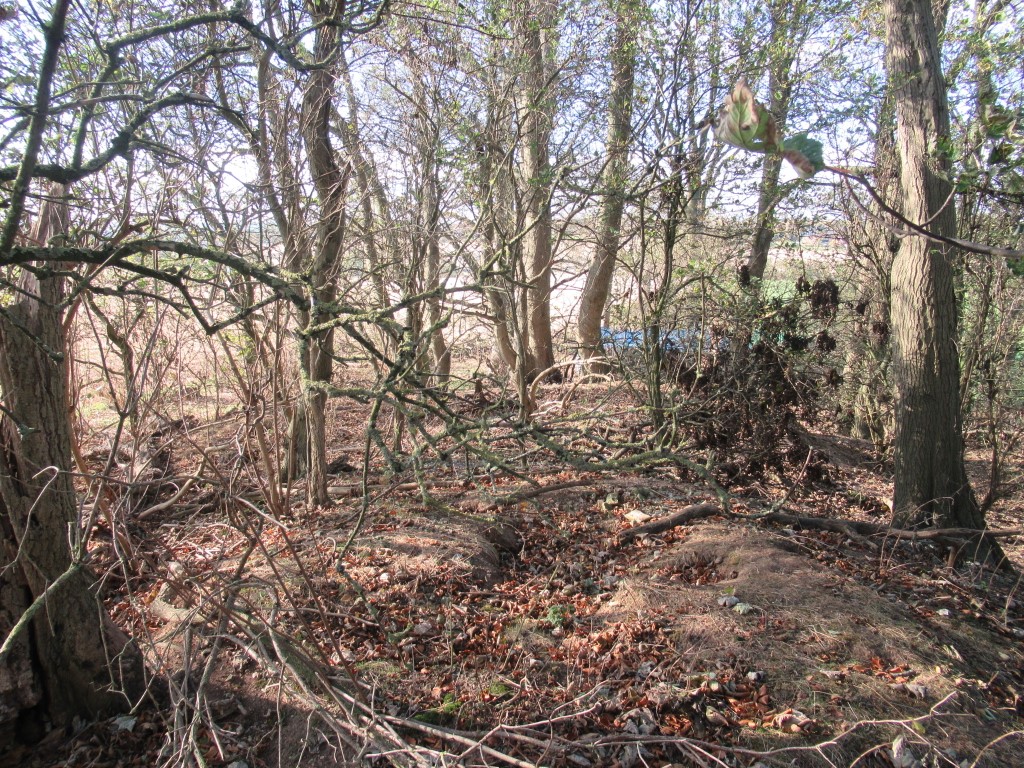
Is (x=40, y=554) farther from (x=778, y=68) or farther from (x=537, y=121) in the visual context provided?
(x=778, y=68)

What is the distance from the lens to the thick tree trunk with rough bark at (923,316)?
→ 15.1 ft

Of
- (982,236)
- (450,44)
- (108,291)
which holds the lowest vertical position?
(108,291)

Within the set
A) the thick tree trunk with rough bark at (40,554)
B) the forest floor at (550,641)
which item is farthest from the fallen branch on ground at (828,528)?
the thick tree trunk with rough bark at (40,554)

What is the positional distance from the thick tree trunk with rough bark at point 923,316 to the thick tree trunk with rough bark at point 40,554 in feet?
17.5

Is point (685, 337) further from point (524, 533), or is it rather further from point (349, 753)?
point (349, 753)

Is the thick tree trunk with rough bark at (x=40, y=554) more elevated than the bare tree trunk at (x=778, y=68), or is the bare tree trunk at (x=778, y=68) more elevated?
the bare tree trunk at (x=778, y=68)

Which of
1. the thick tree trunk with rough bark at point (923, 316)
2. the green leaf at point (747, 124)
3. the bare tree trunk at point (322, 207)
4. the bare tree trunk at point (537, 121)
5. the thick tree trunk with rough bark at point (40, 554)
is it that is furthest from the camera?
the bare tree trunk at point (537, 121)

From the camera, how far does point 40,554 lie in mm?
2721

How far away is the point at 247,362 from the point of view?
4.61 meters

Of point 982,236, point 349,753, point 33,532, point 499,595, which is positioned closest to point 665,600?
point 499,595

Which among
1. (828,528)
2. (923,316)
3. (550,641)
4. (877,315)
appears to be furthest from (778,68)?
(550,641)

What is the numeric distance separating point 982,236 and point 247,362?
22.1 ft

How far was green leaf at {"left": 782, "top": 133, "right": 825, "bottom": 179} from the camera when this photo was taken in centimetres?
93

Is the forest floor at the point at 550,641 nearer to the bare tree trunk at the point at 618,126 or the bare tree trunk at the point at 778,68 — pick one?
the bare tree trunk at the point at 618,126
